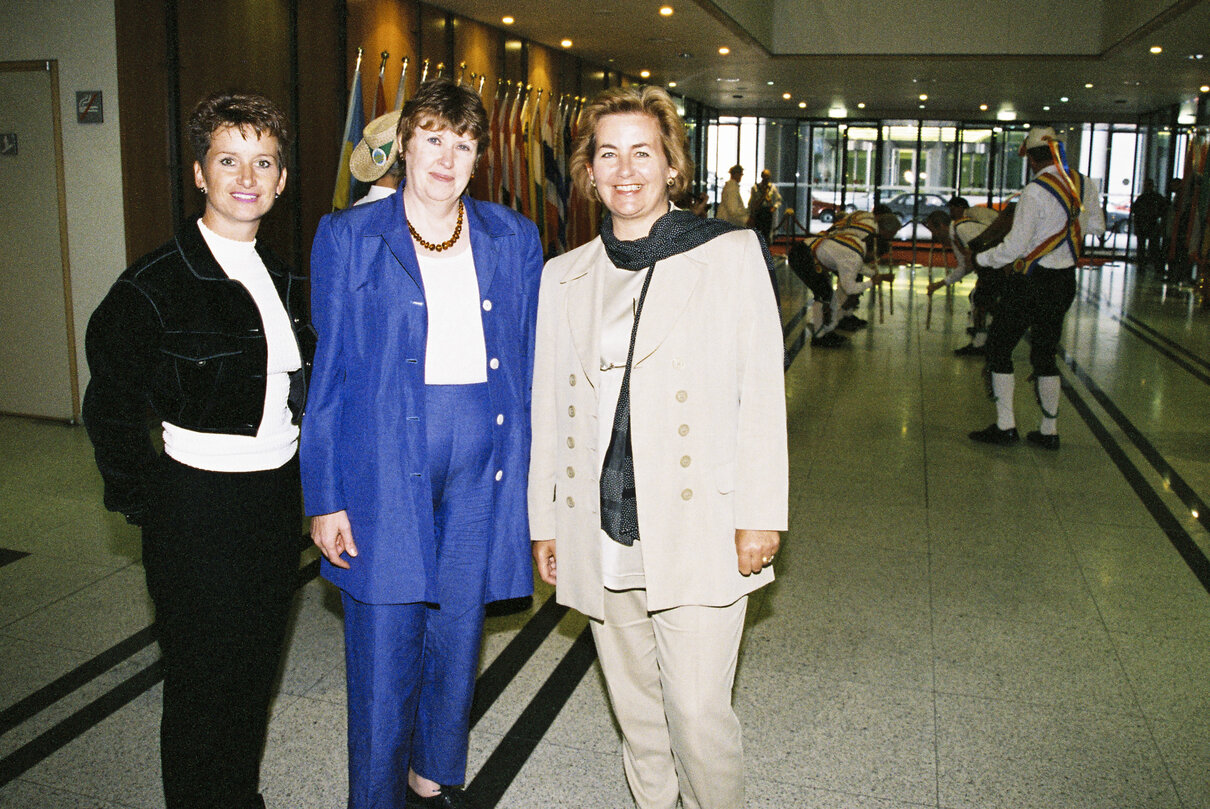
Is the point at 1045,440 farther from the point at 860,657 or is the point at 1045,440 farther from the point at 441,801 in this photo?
the point at 441,801

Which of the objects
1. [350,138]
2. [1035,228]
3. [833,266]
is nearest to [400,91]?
[350,138]

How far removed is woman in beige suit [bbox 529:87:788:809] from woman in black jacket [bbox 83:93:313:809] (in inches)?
A: 24.1

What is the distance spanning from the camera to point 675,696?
208cm

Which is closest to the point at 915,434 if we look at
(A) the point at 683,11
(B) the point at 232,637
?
(B) the point at 232,637

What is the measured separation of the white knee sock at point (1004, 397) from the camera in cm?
646

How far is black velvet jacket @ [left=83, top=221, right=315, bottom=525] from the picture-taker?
6.56 feet

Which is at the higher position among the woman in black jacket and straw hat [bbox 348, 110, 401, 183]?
straw hat [bbox 348, 110, 401, 183]

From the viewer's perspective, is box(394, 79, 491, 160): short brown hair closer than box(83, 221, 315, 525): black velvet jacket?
No

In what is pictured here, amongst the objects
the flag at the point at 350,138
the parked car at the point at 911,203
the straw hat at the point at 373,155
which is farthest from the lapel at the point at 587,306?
the parked car at the point at 911,203

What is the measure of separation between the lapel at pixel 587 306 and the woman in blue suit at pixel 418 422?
0.19m

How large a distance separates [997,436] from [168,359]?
559 centimetres

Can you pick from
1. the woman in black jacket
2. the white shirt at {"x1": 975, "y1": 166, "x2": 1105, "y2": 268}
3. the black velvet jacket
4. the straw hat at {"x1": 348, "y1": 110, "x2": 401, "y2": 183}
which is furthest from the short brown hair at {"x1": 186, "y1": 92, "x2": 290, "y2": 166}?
the white shirt at {"x1": 975, "y1": 166, "x2": 1105, "y2": 268}

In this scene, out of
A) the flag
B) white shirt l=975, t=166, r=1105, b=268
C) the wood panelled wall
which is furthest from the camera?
the flag

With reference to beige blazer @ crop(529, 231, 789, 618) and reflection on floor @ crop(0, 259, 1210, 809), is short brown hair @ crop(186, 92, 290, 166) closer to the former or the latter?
beige blazer @ crop(529, 231, 789, 618)
